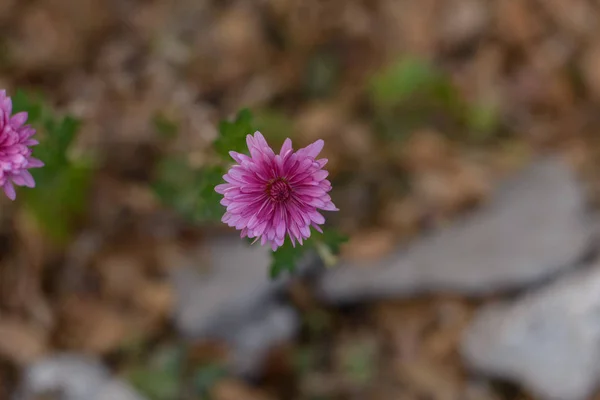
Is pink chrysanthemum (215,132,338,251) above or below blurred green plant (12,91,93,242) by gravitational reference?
below

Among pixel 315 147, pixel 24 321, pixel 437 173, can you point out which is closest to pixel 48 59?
pixel 24 321

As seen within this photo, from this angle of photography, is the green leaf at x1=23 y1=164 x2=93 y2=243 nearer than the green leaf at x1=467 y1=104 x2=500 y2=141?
Yes

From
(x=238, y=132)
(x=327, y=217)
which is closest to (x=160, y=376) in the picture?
(x=327, y=217)

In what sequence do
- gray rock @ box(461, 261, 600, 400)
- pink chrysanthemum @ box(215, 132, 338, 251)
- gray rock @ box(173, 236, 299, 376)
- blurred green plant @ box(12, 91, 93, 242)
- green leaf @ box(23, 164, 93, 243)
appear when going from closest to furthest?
pink chrysanthemum @ box(215, 132, 338, 251) < blurred green plant @ box(12, 91, 93, 242) < green leaf @ box(23, 164, 93, 243) < gray rock @ box(461, 261, 600, 400) < gray rock @ box(173, 236, 299, 376)

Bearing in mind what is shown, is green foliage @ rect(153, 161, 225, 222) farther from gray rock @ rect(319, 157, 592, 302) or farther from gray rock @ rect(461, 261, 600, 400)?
gray rock @ rect(461, 261, 600, 400)

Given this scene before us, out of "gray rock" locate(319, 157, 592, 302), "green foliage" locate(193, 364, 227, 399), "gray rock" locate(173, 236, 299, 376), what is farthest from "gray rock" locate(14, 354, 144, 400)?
"gray rock" locate(319, 157, 592, 302)

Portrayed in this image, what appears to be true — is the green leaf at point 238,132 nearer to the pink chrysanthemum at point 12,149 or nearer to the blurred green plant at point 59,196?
the pink chrysanthemum at point 12,149

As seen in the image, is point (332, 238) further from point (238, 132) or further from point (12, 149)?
point (12, 149)

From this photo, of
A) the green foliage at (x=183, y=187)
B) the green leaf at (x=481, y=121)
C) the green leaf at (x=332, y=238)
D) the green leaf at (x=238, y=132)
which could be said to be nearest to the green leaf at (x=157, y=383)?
the green foliage at (x=183, y=187)
